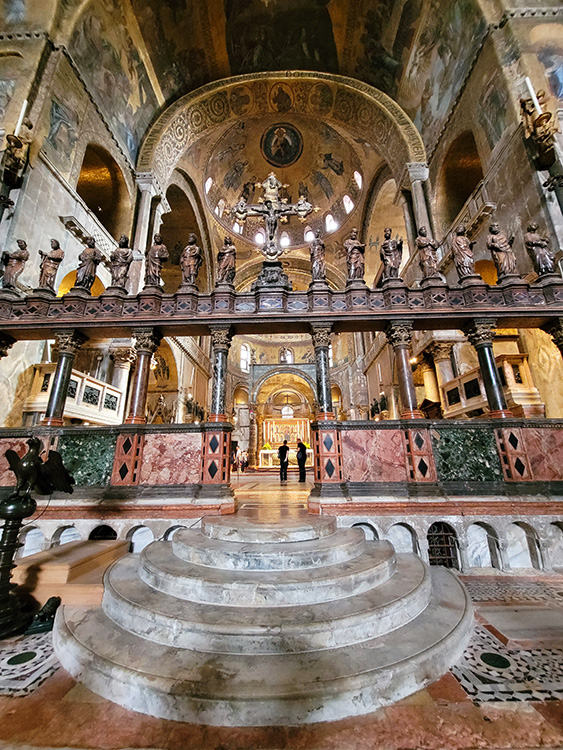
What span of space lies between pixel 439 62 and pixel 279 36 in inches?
333

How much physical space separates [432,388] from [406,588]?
35.0 feet

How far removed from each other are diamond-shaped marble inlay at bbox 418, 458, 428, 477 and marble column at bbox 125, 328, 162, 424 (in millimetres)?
5291

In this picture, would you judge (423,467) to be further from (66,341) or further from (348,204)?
(348,204)

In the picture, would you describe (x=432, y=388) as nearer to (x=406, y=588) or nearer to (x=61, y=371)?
(x=406, y=588)

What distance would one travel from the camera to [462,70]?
11.0 metres

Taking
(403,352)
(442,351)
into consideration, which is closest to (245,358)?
(442,351)

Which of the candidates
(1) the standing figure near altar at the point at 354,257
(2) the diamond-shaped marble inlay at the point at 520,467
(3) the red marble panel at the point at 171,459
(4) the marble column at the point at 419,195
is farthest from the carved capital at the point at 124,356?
(4) the marble column at the point at 419,195

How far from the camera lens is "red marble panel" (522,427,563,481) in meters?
5.38

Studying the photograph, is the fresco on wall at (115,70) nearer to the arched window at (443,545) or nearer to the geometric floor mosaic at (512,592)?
the arched window at (443,545)

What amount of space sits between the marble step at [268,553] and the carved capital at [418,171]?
589 inches

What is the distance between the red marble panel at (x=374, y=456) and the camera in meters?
5.68

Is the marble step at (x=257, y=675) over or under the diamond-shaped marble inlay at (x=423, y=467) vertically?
under

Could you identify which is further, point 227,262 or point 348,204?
point 348,204

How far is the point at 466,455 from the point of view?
5680mm
